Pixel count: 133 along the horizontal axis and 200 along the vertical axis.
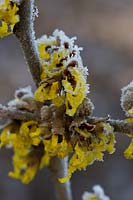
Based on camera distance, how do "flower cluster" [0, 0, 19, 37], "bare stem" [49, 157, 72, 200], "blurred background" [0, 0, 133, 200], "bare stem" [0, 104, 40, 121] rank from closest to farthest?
"flower cluster" [0, 0, 19, 37] < "bare stem" [0, 104, 40, 121] < "bare stem" [49, 157, 72, 200] < "blurred background" [0, 0, 133, 200]

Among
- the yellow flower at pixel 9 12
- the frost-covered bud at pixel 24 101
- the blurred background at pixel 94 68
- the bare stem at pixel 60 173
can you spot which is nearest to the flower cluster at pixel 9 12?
the yellow flower at pixel 9 12

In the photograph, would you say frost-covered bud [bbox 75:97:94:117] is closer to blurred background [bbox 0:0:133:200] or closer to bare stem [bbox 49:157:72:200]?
bare stem [bbox 49:157:72:200]

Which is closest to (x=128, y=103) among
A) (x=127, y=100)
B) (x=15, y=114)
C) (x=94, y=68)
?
(x=127, y=100)

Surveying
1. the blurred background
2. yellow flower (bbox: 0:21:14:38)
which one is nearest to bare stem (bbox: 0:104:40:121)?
yellow flower (bbox: 0:21:14:38)

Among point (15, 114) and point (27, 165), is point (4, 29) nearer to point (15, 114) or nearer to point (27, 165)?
point (15, 114)

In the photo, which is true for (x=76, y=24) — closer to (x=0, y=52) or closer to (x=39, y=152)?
(x=0, y=52)

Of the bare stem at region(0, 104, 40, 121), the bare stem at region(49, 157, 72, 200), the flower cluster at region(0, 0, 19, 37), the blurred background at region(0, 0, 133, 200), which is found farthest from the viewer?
the blurred background at region(0, 0, 133, 200)
